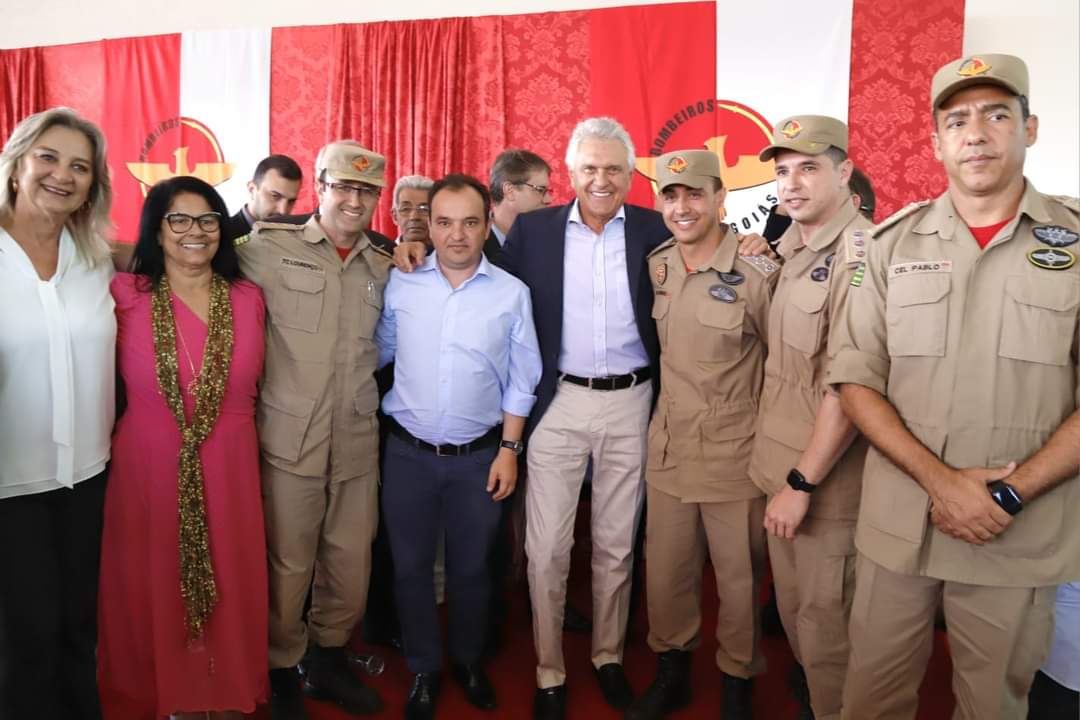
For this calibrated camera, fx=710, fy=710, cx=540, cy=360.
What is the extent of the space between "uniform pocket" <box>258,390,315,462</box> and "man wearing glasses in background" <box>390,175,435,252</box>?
1720 millimetres

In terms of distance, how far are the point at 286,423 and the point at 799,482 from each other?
Answer: 1.51 meters

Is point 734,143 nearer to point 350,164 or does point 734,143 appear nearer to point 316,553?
point 350,164

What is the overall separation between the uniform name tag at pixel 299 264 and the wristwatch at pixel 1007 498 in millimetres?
1903

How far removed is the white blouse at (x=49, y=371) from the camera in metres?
1.74

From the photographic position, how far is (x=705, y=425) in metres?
2.24

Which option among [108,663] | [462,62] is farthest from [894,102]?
[108,663]

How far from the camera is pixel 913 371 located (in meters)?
1.63

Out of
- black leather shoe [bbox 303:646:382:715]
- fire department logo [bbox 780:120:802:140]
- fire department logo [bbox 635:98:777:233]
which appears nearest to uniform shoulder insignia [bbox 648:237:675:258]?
fire department logo [bbox 780:120:802:140]

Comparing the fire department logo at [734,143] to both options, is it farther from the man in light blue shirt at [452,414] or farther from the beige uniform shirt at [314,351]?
the beige uniform shirt at [314,351]

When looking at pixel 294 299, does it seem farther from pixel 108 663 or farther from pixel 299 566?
pixel 108 663

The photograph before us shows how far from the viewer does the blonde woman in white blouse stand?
5.76ft

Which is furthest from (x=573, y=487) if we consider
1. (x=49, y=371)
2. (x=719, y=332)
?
(x=49, y=371)

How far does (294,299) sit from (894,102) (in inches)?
165

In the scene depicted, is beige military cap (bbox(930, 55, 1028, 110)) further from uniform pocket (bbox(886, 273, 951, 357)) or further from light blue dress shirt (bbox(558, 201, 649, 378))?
light blue dress shirt (bbox(558, 201, 649, 378))
